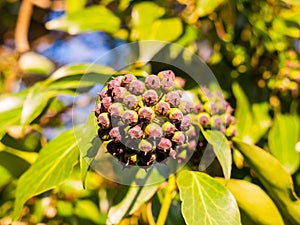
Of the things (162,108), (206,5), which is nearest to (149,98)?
(162,108)

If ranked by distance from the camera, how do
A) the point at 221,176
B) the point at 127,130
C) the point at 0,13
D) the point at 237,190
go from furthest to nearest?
the point at 0,13
the point at 221,176
the point at 237,190
the point at 127,130

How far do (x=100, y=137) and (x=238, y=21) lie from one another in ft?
2.22

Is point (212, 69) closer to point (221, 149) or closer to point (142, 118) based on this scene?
point (221, 149)

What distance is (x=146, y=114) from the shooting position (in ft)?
2.99

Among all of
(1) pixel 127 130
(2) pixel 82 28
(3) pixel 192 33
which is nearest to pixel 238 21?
(3) pixel 192 33

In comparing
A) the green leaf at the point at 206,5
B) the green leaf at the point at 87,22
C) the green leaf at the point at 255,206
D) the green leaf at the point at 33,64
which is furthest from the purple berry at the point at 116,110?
the green leaf at the point at 33,64

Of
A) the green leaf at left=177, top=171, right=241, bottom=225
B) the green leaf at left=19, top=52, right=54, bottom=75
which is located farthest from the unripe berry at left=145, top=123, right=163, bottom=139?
the green leaf at left=19, top=52, right=54, bottom=75

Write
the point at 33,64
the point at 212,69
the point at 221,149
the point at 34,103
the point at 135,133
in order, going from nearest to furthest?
the point at 135,133 → the point at 221,149 → the point at 34,103 → the point at 212,69 → the point at 33,64

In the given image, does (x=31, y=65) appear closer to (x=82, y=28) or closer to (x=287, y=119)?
(x=82, y=28)

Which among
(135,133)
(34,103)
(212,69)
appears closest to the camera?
(135,133)

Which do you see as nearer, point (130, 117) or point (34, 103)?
point (130, 117)

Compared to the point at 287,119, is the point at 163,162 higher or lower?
higher

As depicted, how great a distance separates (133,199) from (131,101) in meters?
0.30

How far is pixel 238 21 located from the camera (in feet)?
4.91
